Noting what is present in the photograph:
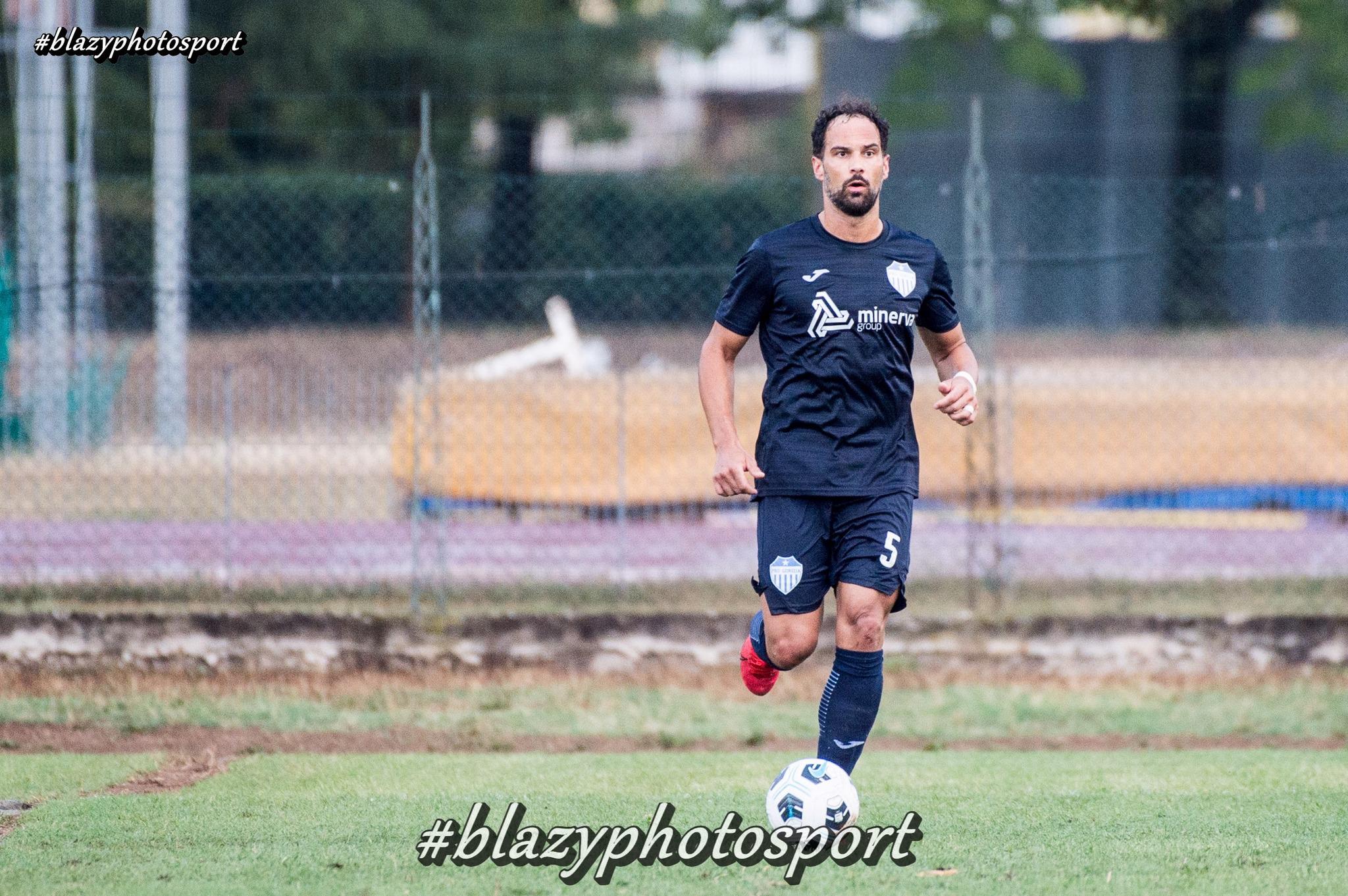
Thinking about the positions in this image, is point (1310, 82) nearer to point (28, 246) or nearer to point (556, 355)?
point (556, 355)

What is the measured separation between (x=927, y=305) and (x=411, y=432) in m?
5.06

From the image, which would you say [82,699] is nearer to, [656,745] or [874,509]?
[656,745]

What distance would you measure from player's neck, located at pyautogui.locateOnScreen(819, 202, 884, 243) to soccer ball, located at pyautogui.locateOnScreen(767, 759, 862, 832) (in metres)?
1.61

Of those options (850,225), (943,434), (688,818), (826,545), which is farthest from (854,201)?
(943,434)

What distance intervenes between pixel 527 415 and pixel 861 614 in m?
5.13

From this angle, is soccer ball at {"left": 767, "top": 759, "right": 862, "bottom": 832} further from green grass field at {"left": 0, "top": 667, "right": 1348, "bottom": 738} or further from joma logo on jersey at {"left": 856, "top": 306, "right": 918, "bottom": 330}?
green grass field at {"left": 0, "top": 667, "right": 1348, "bottom": 738}

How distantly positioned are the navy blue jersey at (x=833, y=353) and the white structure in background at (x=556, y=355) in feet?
16.1

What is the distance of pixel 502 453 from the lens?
974 cm

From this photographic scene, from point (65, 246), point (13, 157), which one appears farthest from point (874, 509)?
point (13, 157)

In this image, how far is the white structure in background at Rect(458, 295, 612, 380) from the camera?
33.8 ft

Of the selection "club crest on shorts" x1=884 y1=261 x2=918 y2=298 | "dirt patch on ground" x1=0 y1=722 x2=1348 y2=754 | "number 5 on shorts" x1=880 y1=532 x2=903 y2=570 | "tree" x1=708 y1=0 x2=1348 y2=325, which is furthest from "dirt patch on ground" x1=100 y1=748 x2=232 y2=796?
"tree" x1=708 y1=0 x2=1348 y2=325

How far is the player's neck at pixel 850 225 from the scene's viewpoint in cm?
504

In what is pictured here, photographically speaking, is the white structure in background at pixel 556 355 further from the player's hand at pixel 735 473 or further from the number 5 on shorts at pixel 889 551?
the number 5 on shorts at pixel 889 551

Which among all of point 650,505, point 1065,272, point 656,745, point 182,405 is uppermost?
point 1065,272
